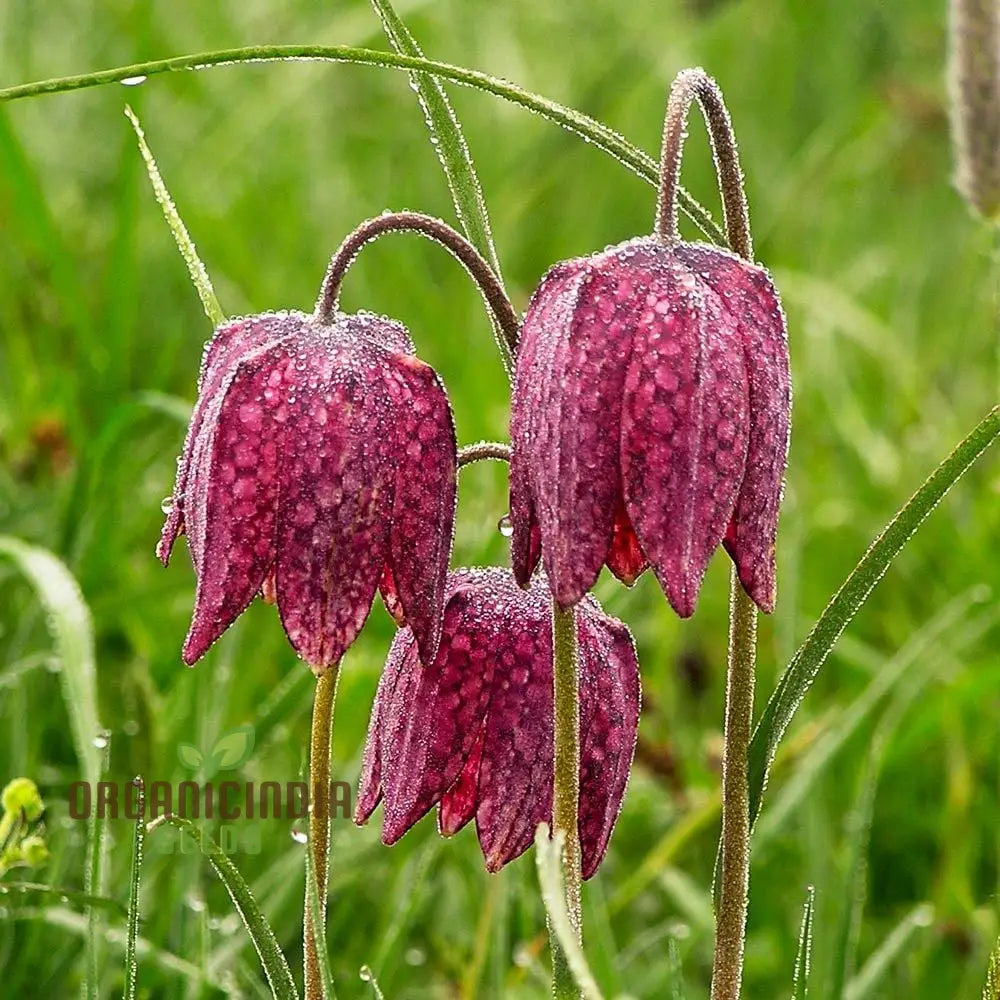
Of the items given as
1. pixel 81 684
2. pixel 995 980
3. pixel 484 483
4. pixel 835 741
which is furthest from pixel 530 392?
pixel 484 483

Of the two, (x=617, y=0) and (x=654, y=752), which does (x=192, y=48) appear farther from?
(x=654, y=752)

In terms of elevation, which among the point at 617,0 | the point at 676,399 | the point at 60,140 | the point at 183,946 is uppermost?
the point at 617,0

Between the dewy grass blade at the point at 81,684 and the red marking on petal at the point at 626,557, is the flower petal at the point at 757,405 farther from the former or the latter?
the dewy grass blade at the point at 81,684

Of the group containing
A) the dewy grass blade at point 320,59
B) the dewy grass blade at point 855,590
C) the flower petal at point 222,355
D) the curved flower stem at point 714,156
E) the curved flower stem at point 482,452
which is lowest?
the dewy grass blade at point 855,590

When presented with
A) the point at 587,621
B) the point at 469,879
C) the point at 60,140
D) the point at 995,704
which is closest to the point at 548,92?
the point at 60,140

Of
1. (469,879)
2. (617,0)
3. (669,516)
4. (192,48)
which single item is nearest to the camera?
(669,516)

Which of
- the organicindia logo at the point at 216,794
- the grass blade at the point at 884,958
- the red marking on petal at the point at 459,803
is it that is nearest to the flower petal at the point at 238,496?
the red marking on petal at the point at 459,803
